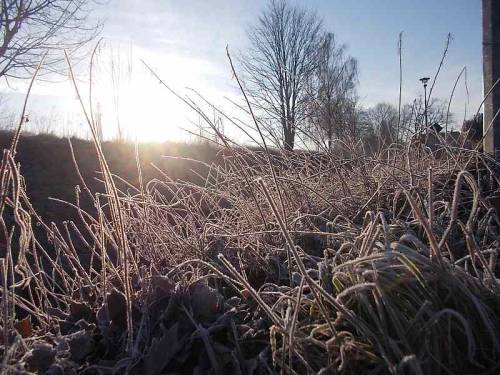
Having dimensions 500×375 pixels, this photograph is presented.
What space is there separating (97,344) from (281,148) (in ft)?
4.84

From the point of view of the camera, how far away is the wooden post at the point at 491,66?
4.32 m

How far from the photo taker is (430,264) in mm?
947

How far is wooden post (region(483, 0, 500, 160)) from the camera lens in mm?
4321

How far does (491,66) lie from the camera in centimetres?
Answer: 451

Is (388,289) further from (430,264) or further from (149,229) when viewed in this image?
(149,229)

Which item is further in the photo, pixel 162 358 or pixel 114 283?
pixel 114 283

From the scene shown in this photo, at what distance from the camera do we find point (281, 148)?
2.34 metres

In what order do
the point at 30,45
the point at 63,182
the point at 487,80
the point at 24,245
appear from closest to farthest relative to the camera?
the point at 24,245 → the point at 487,80 → the point at 63,182 → the point at 30,45

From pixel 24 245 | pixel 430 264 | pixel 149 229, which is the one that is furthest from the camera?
pixel 149 229

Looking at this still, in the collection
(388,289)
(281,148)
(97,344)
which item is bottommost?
(97,344)

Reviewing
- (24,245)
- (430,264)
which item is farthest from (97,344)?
(430,264)

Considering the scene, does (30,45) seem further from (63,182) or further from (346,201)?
(346,201)

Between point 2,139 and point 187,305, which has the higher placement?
point 2,139

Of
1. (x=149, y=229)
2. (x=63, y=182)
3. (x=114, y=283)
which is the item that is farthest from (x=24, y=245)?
(x=63, y=182)
